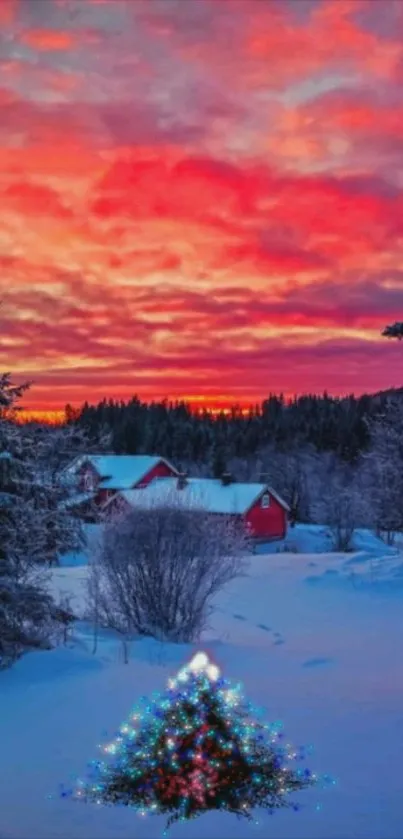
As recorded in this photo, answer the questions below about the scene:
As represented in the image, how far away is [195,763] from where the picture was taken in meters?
5.44

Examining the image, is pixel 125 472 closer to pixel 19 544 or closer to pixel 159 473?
pixel 159 473

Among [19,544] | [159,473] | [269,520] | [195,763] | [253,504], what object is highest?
[19,544]

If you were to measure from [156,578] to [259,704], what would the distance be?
14.7ft

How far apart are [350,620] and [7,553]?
768 cm

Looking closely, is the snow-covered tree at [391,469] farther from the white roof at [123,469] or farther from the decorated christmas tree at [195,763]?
the white roof at [123,469]

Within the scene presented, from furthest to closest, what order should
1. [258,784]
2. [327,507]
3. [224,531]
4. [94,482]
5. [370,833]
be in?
1. [327,507]
2. [94,482]
3. [224,531]
4. [258,784]
5. [370,833]

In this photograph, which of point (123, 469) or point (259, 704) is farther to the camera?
point (123, 469)

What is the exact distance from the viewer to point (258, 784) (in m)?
5.63

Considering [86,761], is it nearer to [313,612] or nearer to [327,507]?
[313,612]

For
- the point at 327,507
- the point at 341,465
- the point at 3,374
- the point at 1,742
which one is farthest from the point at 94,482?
the point at 1,742

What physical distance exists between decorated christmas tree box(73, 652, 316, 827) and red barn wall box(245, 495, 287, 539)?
40.8m

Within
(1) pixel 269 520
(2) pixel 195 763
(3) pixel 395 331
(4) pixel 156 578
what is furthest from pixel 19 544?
(1) pixel 269 520

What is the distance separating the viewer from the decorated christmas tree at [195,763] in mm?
5445

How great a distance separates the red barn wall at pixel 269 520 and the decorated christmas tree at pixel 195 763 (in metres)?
40.8
